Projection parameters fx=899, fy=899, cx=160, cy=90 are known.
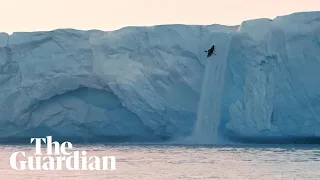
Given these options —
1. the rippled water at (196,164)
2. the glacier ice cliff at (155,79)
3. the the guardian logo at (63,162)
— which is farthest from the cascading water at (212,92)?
the the guardian logo at (63,162)

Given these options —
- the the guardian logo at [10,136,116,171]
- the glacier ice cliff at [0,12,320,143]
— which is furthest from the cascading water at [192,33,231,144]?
the the guardian logo at [10,136,116,171]

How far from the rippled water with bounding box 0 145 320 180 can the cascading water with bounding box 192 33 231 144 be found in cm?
158

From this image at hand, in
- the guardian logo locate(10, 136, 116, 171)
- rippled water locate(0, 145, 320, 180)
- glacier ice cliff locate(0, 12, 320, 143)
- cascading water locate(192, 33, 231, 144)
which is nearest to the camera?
rippled water locate(0, 145, 320, 180)

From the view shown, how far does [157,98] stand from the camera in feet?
74.3

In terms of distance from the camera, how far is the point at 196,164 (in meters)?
16.2

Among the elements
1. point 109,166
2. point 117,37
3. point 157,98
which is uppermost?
point 117,37

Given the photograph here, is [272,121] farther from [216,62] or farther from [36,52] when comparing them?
[36,52]

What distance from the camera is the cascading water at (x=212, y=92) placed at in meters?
23.0

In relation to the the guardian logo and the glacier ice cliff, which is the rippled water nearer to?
the the guardian logo

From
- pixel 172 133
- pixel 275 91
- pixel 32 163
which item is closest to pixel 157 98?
pixel 172 133

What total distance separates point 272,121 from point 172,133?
2.80 meters

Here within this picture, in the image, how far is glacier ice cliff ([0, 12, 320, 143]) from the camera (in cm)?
2184

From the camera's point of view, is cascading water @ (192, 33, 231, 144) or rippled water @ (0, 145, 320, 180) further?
cascading water @ (192, 33, 231, 144)

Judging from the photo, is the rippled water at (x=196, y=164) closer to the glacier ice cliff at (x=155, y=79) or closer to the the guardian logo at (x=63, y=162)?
the the guardian logo at (x=63, y=162)
